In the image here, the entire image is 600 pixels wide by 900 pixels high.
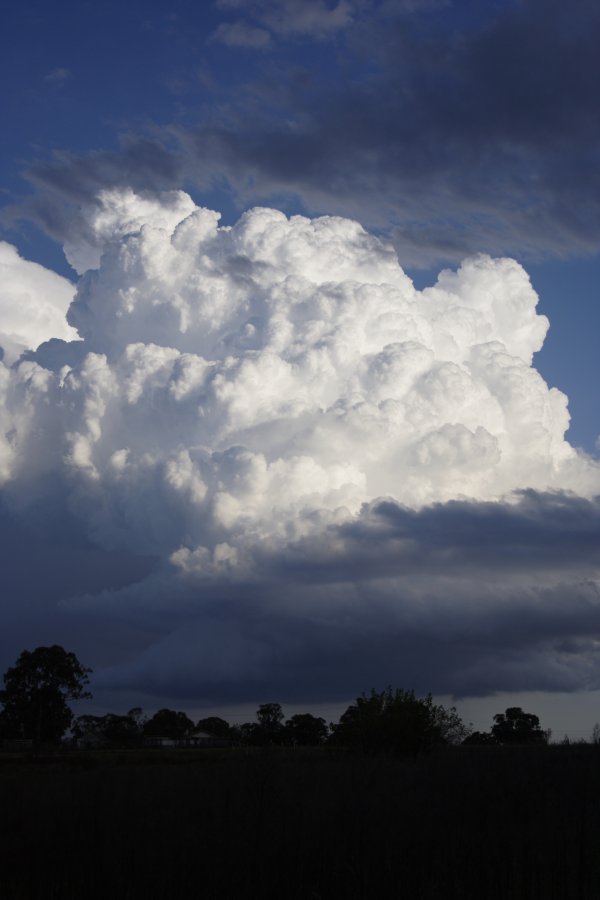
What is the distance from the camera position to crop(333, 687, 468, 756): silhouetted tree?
53.7 meters

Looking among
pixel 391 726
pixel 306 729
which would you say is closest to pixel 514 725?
pixel 306 729

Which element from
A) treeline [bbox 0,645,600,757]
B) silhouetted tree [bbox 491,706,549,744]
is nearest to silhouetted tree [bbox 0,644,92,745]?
treeline [bbox 0,645,600,757]

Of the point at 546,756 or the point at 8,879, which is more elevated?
the point at 546,756

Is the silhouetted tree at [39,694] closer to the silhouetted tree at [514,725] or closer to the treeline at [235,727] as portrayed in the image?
the treeline at [235,727]

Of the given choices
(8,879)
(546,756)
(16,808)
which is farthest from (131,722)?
(8,879)

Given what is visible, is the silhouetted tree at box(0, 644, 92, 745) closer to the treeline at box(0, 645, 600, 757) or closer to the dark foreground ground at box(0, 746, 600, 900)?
the treeline at box(0, 645, 600, 757)

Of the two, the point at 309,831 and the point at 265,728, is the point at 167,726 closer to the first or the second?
the point at 265,728

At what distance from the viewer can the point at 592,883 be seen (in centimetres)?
1953

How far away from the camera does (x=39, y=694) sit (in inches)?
3971

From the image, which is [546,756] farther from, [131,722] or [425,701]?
[131,722]

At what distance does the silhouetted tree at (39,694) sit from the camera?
100 m

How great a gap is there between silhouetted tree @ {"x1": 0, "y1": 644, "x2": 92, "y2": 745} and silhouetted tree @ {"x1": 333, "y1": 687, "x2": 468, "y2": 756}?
48.3 meters

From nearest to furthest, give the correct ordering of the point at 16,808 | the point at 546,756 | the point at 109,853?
the point at 109,853 < the point at 16,808 < the point at 546,756

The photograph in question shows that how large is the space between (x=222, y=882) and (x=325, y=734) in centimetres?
9893
